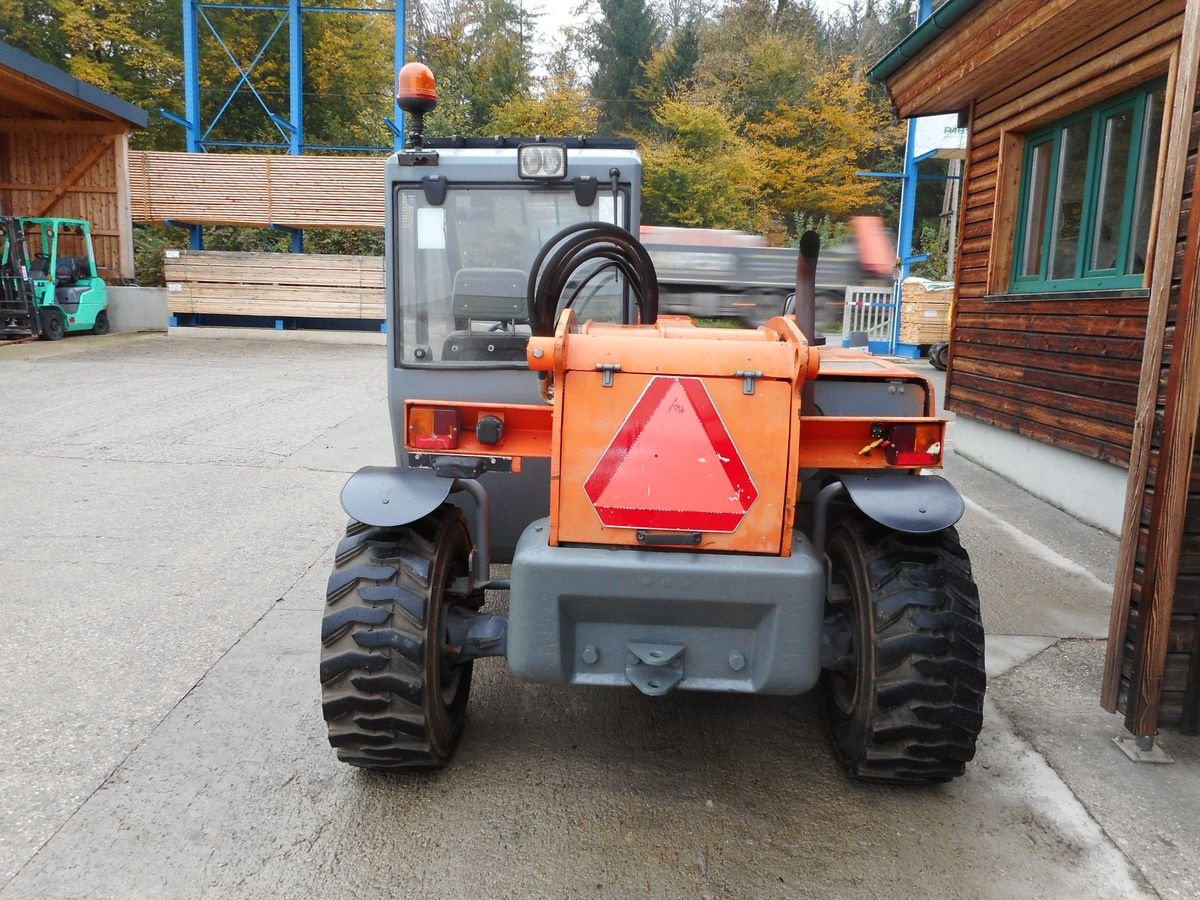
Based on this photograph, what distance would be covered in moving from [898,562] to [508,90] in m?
37.4

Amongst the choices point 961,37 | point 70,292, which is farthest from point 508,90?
point 961,37

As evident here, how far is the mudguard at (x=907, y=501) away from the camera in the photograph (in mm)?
2748

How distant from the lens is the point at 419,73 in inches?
153

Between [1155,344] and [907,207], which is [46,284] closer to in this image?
[907,207]

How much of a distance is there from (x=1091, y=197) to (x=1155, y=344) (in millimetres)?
3996

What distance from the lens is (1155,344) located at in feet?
10.6

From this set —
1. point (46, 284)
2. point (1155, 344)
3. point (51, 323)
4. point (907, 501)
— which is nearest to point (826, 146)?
point (46, 284)

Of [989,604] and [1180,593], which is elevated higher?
[1180,593]

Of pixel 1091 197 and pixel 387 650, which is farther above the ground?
pixel 1091 197

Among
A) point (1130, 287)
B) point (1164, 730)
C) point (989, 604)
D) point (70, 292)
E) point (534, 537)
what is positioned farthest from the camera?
point (70, 292)

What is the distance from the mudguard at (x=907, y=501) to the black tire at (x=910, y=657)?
0.52ft

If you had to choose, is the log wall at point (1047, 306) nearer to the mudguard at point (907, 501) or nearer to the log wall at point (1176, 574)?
the log wall at point (1176, 574)

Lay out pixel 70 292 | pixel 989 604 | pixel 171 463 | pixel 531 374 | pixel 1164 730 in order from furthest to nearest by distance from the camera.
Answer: pixel 70 292 → pixel 171 463 → pixel 989 604 → pixel 531 374 → pixel 1164 730

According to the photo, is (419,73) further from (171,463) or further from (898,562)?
(171,463)
